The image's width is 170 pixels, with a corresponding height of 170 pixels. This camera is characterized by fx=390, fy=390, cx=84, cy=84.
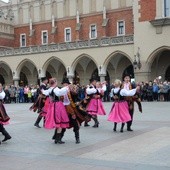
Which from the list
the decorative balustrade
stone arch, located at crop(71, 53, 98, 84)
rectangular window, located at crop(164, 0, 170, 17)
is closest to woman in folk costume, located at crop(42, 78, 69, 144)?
rectangular window, located at crop(164, 0, 170, 17)

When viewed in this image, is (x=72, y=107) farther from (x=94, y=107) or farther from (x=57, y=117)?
(x=94, y=107)

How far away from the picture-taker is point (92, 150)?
851cm

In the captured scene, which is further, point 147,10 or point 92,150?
point 147,10

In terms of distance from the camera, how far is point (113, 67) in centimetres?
3659

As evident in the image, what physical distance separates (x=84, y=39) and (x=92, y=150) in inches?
1370

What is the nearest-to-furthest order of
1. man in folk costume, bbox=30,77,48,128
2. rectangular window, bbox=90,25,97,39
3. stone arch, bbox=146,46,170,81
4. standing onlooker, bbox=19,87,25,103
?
1. man in folk costume, bbox=30,77,48,128
2. standing onlooker, bbox=19,87,25,103
3. stone arch, bbox=146,46,170,81
4. rectangular window, bbox=90,25,97,39

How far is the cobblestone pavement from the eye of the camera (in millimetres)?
7078

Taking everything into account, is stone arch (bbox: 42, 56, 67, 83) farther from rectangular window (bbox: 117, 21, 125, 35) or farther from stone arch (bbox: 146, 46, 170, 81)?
stone arch (bbox: 146, 46, 170, 81)

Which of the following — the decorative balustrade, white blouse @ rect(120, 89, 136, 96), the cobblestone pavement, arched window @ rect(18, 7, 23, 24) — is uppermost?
arched window @ rect(18, 7, 23, 24)

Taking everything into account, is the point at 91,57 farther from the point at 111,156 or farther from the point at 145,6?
the point at 111,156

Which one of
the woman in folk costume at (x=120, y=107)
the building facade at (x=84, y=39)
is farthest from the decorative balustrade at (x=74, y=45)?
the woman in folk costume at (x=120, y=107)

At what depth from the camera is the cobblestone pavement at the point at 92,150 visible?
708 cm

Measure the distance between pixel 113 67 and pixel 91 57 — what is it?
3046mm

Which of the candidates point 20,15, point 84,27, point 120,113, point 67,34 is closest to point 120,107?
point 120,113
